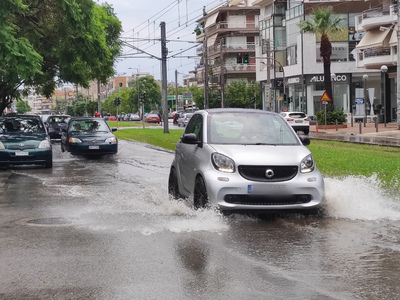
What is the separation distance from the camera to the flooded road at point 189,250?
5.33 metres

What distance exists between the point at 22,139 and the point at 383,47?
36139mm

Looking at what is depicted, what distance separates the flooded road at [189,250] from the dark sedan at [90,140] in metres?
10.5

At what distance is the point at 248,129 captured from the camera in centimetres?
938

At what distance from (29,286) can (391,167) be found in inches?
480

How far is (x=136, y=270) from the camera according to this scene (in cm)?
595

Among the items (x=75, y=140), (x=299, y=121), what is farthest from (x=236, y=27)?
(x=75, y=140)

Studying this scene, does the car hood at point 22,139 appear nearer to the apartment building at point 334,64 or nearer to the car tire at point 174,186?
the car tire at point 174,186

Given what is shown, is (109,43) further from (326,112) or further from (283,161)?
(283,161)

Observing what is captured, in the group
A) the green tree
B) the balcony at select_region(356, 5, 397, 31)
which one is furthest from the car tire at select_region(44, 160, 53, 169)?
the balcony at select_region(356, 5, 397, 31)

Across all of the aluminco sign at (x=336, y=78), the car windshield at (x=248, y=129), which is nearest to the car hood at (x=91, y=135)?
the car windshield at (x=248, y=129)

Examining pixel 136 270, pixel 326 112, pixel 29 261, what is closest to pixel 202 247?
pixel 136 270

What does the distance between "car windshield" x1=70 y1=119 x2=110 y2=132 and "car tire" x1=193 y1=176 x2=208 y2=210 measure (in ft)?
49.8

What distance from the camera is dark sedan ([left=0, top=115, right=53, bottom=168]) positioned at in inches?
701

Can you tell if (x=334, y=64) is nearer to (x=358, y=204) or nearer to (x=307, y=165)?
(x=358, y=204)
